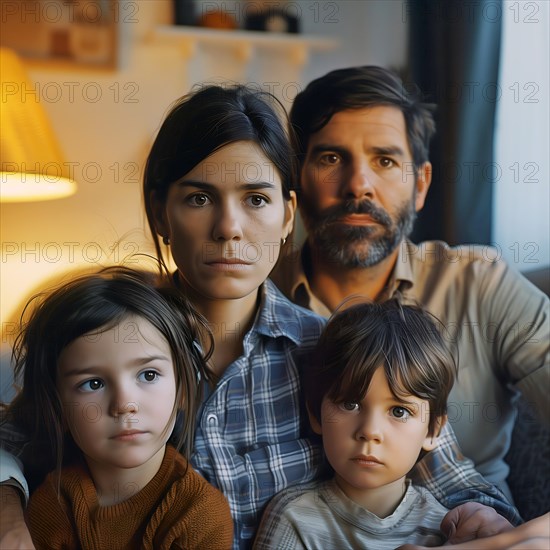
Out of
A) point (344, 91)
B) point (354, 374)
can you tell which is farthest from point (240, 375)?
point (344, 91)

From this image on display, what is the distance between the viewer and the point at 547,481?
131 cm

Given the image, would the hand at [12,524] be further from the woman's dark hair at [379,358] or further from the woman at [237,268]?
the woman's dark hair at [379,358]

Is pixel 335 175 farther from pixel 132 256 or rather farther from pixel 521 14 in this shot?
pixel 521 14

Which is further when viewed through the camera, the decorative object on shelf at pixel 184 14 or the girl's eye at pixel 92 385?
the decorative object on shelf at pixel 184 14

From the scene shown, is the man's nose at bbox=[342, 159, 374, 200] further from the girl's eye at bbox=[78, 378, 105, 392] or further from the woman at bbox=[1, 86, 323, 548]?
the girl's eye at bbox=[78, 378, 105, 392]

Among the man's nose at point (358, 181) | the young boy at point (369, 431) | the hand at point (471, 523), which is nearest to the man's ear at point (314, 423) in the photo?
Answer: the young boy at point (369, 431)

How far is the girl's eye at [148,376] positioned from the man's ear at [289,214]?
0.99 feet

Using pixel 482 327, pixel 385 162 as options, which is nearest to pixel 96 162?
pixel 385 162

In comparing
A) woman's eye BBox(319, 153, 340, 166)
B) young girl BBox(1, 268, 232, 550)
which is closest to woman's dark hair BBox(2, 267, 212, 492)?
young girl BBox(1, 268, 232, 550)

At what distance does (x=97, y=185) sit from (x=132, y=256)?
0.40ft

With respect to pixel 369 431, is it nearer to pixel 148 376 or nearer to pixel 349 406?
pixel 349 406

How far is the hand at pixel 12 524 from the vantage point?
1031mm

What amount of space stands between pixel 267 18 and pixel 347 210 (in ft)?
1.12

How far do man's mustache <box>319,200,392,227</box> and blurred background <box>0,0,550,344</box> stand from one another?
10 cm
